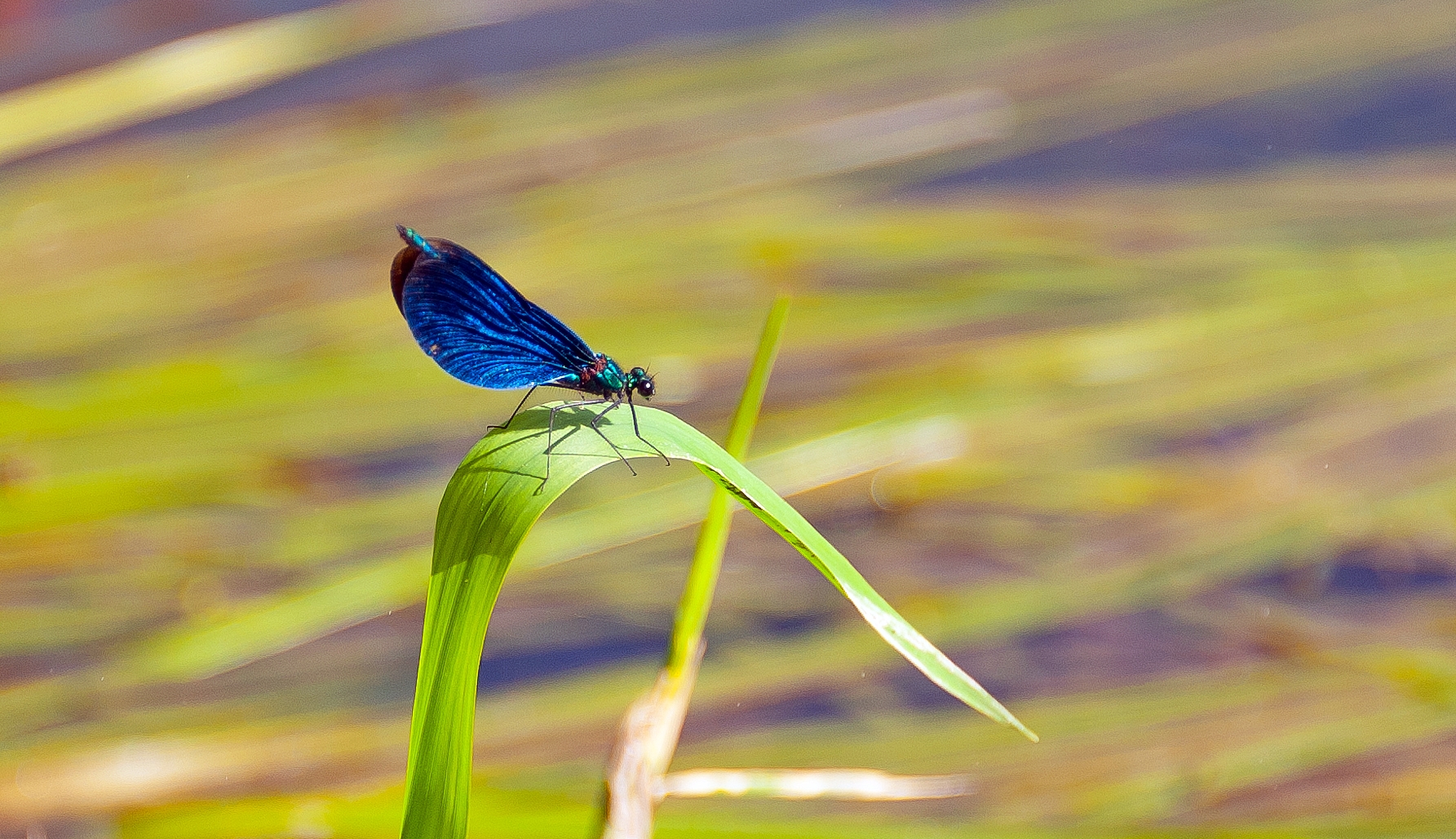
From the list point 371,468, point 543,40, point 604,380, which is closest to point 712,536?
point 604,380

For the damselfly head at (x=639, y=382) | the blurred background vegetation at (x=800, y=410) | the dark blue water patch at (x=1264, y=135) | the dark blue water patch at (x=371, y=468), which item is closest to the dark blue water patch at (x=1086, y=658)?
the blurred background vegetation at (x=800, y=410)

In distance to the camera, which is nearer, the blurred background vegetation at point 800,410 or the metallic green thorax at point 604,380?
the metallic green thorax at point 604,380

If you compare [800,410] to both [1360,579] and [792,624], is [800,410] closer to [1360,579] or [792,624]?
[792,624]

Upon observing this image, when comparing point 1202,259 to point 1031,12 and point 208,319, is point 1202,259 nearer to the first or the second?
point 1031,12

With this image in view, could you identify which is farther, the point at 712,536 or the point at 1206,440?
the point at 1206,440

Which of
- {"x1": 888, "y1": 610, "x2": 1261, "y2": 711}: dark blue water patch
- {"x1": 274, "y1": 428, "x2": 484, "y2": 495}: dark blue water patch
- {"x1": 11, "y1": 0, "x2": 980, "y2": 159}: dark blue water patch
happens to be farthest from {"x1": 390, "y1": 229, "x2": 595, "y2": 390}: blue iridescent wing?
{"x1": 11, "y1": 0, "x2": 980, "y2": 159}: dark blue water patch

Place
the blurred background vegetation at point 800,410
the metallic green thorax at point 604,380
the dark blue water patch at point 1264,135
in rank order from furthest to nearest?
the dark blue water patch at point 1264,135, the blurred background vegetation at point 800,410, the metallic green thorax at point 604,380

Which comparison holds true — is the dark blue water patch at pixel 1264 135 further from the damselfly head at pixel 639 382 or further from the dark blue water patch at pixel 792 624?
the damselfly head at pixel 639 382
